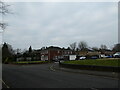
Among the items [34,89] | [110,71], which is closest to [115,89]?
[34,89]

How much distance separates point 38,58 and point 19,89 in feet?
256

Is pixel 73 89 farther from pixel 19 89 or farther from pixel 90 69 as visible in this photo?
pixel 90 69

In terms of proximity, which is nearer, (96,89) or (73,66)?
(96,89)

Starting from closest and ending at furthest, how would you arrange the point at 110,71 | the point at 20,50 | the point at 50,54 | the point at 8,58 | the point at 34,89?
the point at 34,89, the point at 110,71, the point at 8,58, the point at 50,54, the point at 20,50

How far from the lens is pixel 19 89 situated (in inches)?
395

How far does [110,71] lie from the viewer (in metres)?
18.2

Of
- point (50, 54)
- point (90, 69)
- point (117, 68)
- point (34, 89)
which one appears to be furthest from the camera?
point (50, 54)

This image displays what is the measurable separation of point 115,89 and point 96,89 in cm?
98

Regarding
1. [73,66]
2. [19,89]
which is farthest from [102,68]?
[19,89]

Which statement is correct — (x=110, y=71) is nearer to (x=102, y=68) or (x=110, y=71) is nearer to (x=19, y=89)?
(x=102, y=68)

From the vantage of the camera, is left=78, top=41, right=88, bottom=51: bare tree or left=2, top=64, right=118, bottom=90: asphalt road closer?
left=2, top=64, right=118, bottom=90: asphalt road

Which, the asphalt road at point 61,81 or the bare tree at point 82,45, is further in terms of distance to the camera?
the bare tree at point 82,45

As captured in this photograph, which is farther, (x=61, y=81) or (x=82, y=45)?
(x=82, y=45)

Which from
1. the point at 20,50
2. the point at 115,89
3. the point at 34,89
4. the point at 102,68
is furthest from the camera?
the point at 20,50
